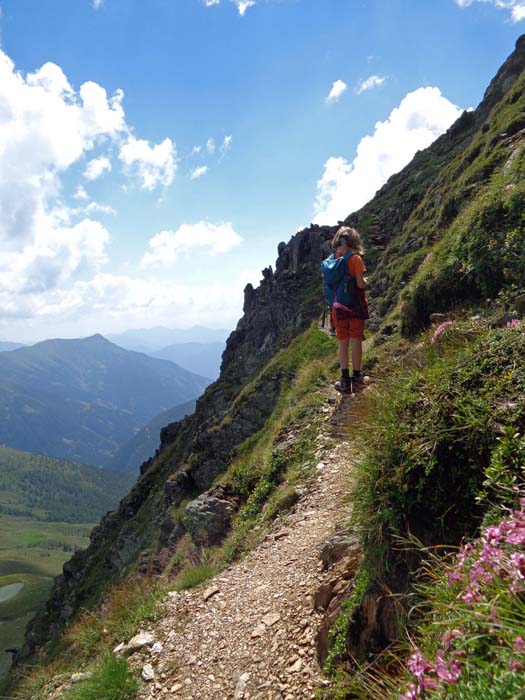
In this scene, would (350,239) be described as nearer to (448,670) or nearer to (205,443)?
(448,670)

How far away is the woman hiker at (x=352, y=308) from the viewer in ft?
31.5

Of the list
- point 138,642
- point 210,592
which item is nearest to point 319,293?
point 210,592

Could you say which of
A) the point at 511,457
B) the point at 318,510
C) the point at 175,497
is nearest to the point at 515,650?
the point at 511,457

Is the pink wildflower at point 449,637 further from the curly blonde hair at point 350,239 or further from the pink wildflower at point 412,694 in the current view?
the curly blonde hair at point 350,239

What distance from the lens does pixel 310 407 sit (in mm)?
13406

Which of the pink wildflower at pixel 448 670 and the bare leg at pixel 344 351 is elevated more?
the bare leg at pixel 344 351

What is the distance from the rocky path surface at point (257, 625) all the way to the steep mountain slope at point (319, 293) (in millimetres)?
5012

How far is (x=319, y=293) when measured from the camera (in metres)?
48.4

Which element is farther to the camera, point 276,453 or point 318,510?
point 276,453

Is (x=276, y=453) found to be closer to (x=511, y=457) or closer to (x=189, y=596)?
(x=189, y=596)

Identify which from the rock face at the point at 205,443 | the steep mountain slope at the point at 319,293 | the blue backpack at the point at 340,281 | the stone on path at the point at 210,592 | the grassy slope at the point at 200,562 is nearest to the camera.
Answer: the stone on path at the point at 210,592

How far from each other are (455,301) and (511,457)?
756cm

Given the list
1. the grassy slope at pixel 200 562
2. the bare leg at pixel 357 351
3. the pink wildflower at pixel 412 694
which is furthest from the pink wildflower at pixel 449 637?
the bare leg at pixel 357 351

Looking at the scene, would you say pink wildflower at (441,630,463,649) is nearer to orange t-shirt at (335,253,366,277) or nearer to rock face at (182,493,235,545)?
orange t-shirt at (335,253,366,277)
